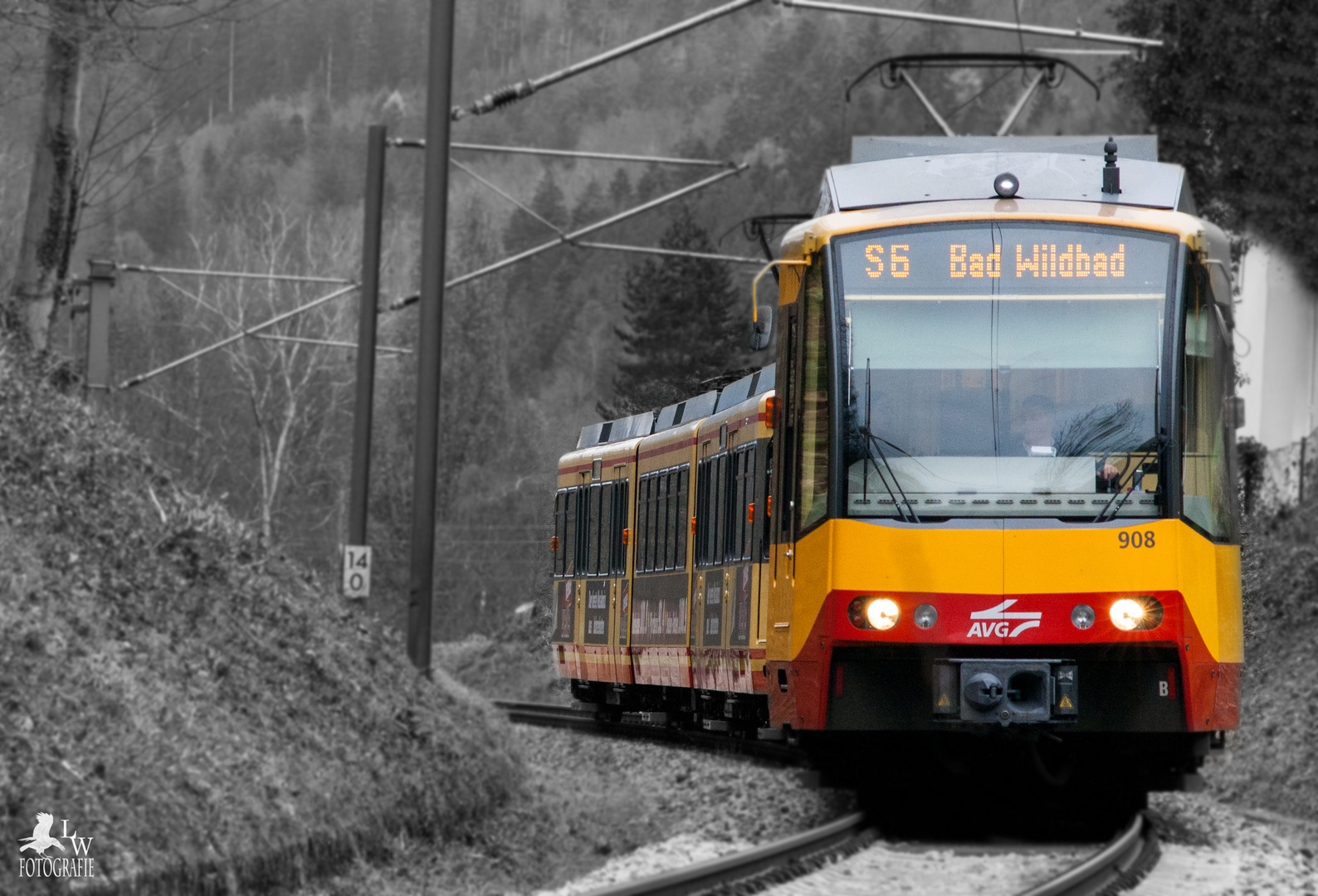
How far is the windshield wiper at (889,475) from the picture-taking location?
843cm

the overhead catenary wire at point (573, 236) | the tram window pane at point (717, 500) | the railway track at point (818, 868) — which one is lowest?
the railway track at point (818, 868)

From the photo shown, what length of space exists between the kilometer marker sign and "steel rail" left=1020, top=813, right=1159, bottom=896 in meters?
7.74

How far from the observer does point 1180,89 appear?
35.8 meters

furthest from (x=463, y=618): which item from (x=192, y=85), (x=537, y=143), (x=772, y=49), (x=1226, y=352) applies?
(x=772, y=49)

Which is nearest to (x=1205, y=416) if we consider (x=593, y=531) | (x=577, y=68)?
(x=593, y=531)

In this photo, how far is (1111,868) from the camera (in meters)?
13.6

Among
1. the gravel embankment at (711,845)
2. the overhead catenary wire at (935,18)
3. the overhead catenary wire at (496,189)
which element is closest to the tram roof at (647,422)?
the gravel embankment at (711,845)

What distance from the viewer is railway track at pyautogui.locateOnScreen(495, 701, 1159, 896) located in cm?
1198

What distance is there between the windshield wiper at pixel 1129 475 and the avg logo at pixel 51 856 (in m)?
5.77

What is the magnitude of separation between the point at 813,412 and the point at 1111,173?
1.66m

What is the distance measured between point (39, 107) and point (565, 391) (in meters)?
15.0

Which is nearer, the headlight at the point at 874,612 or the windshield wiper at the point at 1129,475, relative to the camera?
the windshield wiper at the point at 1129,475

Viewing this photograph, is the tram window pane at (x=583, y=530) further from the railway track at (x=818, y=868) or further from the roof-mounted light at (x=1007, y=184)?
the railway track at (x=818, y=868)

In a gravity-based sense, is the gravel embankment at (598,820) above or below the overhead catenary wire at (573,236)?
below
